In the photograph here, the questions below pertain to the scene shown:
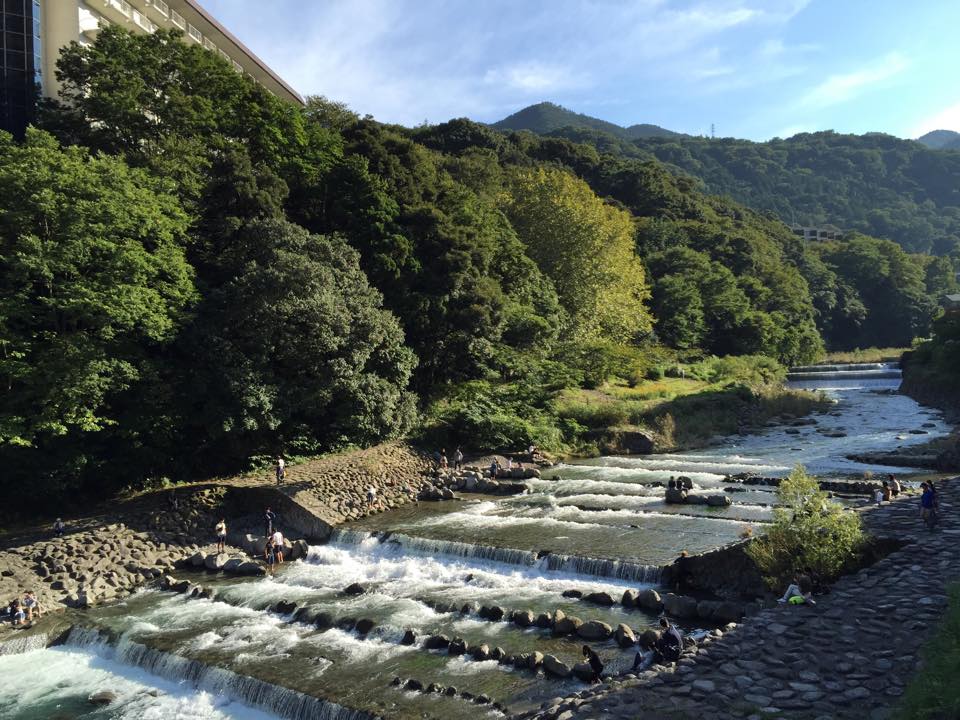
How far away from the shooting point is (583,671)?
12.8 metres

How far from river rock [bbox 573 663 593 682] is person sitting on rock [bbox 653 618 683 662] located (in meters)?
1.35

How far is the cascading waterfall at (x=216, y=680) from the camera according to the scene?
1256cm

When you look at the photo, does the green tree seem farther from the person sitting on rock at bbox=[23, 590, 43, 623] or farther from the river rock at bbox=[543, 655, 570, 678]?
the river rock at bbox=[543, 655, 570, 678]

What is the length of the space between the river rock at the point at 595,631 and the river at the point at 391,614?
1.19 ft

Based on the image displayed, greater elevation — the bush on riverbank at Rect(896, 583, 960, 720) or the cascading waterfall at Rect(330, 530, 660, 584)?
the bush on riverbank at Rect(896, 583, 960, 720)

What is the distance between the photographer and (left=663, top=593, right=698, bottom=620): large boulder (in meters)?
15.0

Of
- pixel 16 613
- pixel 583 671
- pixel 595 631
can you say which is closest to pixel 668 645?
pixel 583 671

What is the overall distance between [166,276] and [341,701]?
1997 centimetres

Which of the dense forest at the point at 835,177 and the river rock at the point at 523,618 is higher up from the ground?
the dense forest at the point at 835,177

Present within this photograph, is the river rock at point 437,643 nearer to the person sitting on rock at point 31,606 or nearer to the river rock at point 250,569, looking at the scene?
the river rock at point 250,569

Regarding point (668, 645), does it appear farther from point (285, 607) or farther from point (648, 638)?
point (285, 607)

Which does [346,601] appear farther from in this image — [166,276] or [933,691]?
[166,276]

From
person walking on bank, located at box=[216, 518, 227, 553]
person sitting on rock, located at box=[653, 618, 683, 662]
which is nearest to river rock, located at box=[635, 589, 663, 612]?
person sitting on rock, located at box=[653, 618, 683, 662]

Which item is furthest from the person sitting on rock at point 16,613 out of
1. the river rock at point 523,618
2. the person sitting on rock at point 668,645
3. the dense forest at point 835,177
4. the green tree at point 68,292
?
the dense forest at point 835,177
